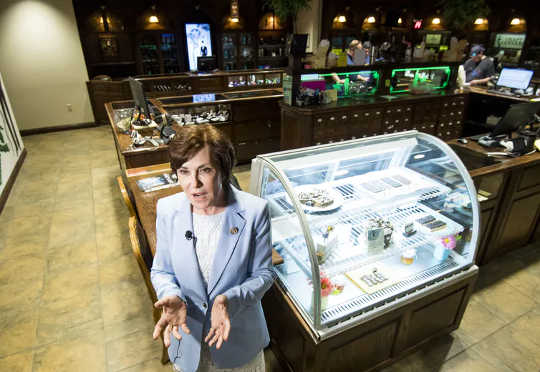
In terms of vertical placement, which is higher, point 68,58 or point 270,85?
point 68,58

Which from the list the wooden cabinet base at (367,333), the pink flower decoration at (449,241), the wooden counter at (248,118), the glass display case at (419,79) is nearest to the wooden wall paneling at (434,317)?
the wooden cabinet base at (367,333)

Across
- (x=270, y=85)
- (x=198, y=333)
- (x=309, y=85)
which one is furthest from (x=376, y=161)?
(x=270, y=85)

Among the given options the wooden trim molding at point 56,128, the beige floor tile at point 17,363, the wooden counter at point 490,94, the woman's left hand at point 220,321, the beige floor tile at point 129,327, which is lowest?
the beige floor tile at point 17,363

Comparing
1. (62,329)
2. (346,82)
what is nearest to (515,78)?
(346,82)

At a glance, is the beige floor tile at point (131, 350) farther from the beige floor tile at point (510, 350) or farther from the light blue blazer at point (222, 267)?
the beige floor tile at point (510, 350)

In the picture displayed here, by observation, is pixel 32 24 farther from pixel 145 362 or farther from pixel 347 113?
pixel 145 362

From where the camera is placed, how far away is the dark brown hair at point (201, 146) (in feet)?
3.82

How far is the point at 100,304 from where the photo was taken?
277 cm

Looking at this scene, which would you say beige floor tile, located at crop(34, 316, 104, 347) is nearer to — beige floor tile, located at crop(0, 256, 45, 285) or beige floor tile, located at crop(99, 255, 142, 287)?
beige floor tile, located at crop(99, 255, 142, 287)

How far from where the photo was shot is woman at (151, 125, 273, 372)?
1.18 m

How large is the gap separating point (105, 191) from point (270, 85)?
4.06 m

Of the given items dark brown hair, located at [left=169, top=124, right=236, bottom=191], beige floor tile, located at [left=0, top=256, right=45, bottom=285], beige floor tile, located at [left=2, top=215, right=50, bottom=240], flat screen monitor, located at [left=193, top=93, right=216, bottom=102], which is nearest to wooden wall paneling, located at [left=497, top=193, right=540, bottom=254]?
dark brown hair, located at [left=169, top=124, right=236, bottom=191]

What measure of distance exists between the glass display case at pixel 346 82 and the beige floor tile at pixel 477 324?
12.0 ft

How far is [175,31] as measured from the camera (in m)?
8.66
